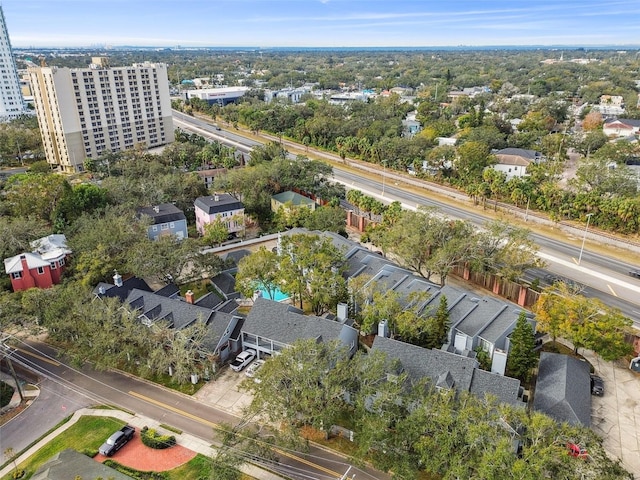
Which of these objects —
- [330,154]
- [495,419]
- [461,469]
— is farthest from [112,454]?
[330,154]

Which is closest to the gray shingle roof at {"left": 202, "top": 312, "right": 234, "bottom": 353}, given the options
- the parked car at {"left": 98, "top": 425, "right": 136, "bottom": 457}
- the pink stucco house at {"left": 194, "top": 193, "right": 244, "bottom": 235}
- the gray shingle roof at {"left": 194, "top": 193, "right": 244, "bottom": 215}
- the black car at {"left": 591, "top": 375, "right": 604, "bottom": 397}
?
the parked car at {"left": 98, "top": 425, "right": 136, "bottom": 457}

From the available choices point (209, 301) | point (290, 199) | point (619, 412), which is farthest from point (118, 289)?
point (619, 412)

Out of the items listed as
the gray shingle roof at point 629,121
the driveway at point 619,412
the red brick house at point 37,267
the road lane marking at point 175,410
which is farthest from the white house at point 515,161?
the red brick house at point 37,267

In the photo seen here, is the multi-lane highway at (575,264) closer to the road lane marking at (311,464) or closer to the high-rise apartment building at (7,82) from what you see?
the road lane marking at (311,464)

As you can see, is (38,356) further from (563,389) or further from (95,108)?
(95,108)

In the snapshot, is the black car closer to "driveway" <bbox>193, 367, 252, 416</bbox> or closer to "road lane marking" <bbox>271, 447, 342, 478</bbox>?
"road lane marking" <bbox>271, 447, 342, 478</bbox>
